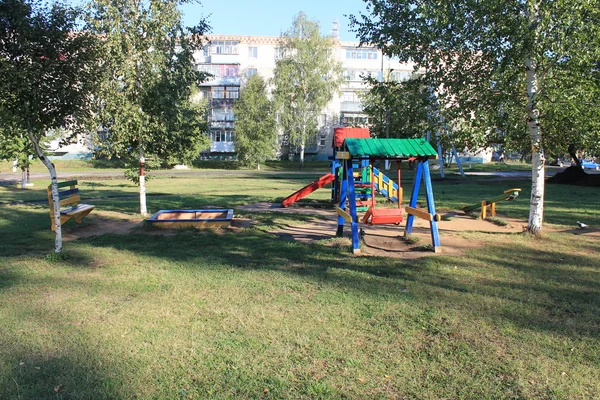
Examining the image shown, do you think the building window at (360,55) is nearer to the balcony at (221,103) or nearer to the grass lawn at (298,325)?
the balcony at (221,103)

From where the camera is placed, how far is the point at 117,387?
12.2ft

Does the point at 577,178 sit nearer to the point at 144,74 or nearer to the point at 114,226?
the point at 144,74

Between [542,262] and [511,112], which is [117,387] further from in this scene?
[511,112]

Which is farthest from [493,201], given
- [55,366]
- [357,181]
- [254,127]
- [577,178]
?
[254,127]

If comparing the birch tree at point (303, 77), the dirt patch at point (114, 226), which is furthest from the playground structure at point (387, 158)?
the birch tree at point (303, 77)

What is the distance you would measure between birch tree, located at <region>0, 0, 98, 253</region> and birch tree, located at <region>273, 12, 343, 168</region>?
45.3 metres

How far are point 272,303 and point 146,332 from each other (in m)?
1.54

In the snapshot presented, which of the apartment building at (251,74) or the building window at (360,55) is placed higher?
the building window at (360,55)

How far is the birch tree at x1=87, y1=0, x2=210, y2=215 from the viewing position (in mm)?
12188

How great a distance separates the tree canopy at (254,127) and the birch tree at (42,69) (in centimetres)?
4257

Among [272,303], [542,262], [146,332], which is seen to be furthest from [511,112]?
[146,332]

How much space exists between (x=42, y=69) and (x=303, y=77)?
47.2 meters

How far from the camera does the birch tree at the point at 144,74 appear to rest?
1219 cm

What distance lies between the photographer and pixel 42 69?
7.50 meters
